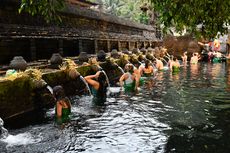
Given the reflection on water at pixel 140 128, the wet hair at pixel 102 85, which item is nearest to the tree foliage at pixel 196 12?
the reflection on water at pixel 140 128

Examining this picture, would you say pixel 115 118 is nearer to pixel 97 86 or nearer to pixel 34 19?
pixel 97 86

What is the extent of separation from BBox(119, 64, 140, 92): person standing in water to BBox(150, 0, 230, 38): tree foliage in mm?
9443

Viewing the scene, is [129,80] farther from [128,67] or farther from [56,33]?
[56,33]

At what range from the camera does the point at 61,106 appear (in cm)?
975

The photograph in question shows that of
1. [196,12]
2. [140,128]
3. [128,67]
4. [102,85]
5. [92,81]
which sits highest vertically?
[196,12]

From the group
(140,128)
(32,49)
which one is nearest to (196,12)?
(140,128)

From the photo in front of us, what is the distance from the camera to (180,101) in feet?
43.0

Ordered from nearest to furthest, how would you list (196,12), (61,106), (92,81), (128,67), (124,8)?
(196,12) → (61,106) → (92,81) → (128,67) → (124,8)

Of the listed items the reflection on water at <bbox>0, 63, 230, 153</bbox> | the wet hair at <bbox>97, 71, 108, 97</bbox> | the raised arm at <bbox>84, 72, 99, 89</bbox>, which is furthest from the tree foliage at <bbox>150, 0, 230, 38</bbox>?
the raised arm at <bbox>84, 72, 99, 89</bbox>

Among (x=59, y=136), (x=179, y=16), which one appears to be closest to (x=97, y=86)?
(x=59, y=136)

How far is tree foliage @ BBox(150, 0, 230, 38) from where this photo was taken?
17.6ft

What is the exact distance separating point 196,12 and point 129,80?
1013 cm

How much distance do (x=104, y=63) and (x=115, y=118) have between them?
25.8 feet

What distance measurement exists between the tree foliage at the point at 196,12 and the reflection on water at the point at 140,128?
3148 millimetres
